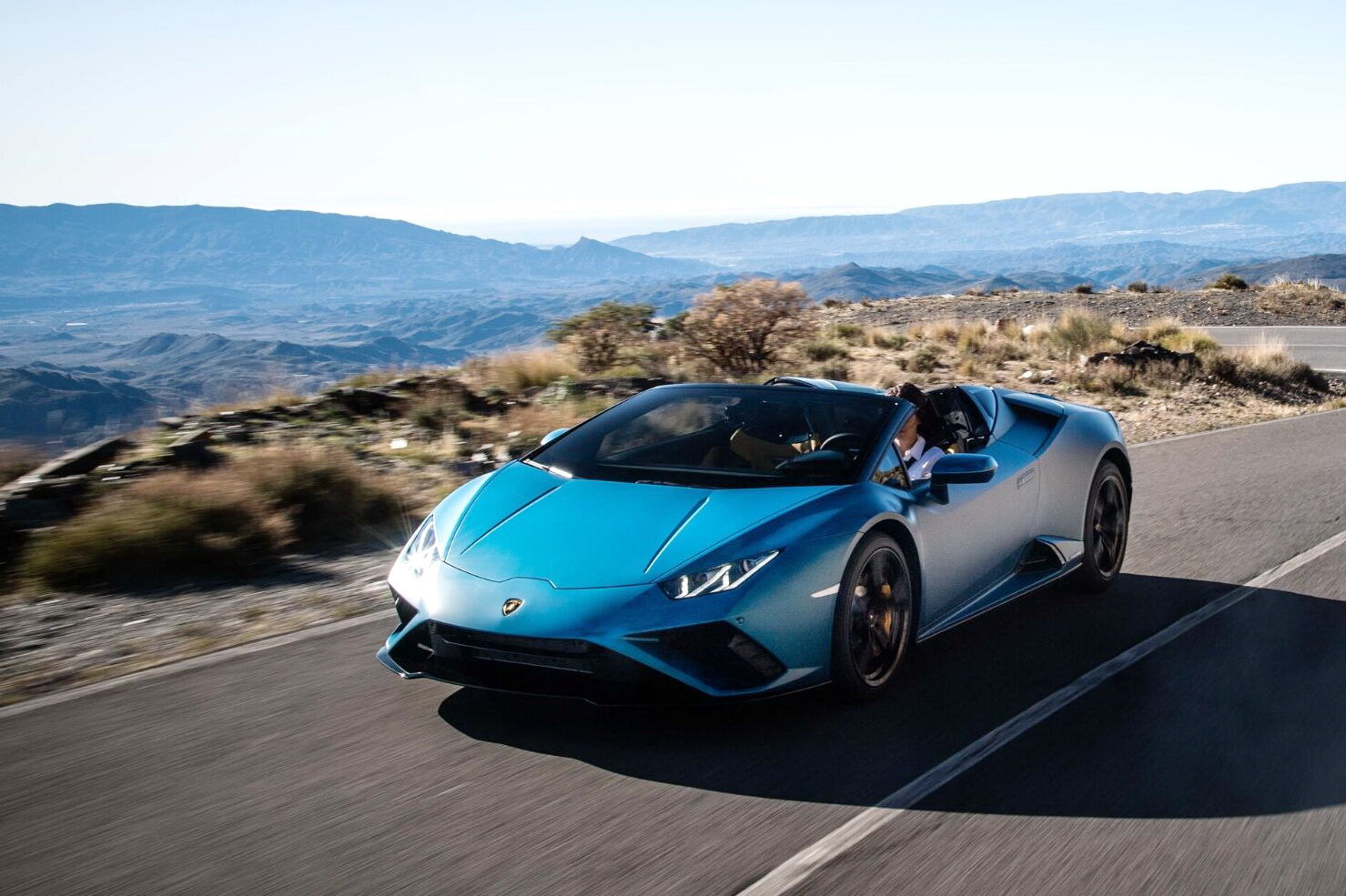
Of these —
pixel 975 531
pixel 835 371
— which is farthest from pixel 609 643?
pixel 835 371

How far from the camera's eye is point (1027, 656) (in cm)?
550

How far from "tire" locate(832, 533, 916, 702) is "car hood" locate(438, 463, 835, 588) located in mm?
317

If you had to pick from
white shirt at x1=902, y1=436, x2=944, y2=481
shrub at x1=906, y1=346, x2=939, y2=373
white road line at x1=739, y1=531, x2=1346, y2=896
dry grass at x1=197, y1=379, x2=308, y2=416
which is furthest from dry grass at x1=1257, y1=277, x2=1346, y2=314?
white shirt at x1=902, y1=436, x2=944, y2=481

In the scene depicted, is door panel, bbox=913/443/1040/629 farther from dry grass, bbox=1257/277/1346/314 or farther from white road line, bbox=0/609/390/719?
dry grass, bbox=1257/277/1346/314

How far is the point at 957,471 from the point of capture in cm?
516

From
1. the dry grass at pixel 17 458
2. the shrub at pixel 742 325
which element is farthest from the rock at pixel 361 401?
the shrub at pixel 742 325

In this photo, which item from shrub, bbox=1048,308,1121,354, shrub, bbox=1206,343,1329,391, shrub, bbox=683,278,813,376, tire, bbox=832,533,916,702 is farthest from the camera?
shrub, bbox=1048,308,1121,354

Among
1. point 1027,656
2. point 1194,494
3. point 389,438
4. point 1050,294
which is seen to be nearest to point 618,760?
point 1027,656

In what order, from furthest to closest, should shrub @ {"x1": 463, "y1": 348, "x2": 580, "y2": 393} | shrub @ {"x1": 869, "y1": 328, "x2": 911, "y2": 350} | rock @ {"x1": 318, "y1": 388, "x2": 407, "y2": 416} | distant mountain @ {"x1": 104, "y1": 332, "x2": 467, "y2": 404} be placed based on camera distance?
shrub @ {"x1": 869, "y1": 328, "x2": 911, "y2": 350} < shrub @ {"x1": 463, "y1": 348, "x2": 580, "y2": 393} < rock @ {"x1": 318, "y1": 388, "x2": 407, "y2": 416} < distant mountain @ {"x1": 104, "y1": 332, "x2": 467, "y2": 404}

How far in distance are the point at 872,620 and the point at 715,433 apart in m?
1.25

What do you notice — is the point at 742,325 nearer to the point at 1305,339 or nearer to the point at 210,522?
the point at 210,522

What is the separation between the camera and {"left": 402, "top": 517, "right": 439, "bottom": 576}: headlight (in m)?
4.62

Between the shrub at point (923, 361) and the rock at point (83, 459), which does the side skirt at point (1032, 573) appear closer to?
the rock at point (83, 459)

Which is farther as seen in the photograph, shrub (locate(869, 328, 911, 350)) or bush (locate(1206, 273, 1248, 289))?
bush (locate(1206, 273, 1248, 289))
